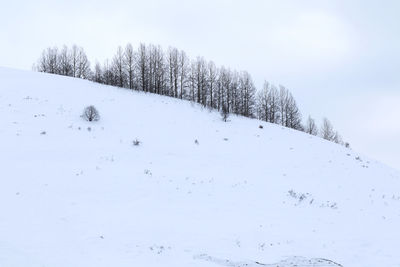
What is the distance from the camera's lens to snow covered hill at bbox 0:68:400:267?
12727mm

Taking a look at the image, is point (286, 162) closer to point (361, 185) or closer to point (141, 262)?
point (361, 185)

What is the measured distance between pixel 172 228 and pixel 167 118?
2189 cm

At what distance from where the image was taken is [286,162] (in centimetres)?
2933

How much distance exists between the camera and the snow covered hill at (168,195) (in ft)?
41.8

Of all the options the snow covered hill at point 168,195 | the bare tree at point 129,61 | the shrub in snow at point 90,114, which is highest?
the bare tree at point 129,61

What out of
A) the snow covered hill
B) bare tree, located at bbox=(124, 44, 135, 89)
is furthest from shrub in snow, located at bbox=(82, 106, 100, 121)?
bare tree, located at bbox=(124, 44, 135, 89)

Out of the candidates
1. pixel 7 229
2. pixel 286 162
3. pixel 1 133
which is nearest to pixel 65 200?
pixel 7 229

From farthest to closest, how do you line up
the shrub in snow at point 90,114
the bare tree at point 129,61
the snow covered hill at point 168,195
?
the bare tree at point 129,61 < the shrub in snow at point 90,114 < the snow covered hill at point 168,195

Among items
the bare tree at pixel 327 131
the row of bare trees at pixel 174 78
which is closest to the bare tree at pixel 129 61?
the row of bare trees at pixel 174 78

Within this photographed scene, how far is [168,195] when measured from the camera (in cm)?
1802

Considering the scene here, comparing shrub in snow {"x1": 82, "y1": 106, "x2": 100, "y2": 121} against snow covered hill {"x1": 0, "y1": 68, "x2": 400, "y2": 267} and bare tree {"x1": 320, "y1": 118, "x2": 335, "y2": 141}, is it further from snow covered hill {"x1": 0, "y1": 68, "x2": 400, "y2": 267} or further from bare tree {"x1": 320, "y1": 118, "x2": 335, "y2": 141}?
bare tree {"x1": 320, "y1": 118, "x2": 335, "y2": 141}

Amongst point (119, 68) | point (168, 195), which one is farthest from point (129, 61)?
point (168, 195)

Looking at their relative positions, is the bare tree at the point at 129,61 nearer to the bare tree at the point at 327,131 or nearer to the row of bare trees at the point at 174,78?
the row of bare trees at the point at 174,78

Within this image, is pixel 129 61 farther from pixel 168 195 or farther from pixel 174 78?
pixel 168 195
